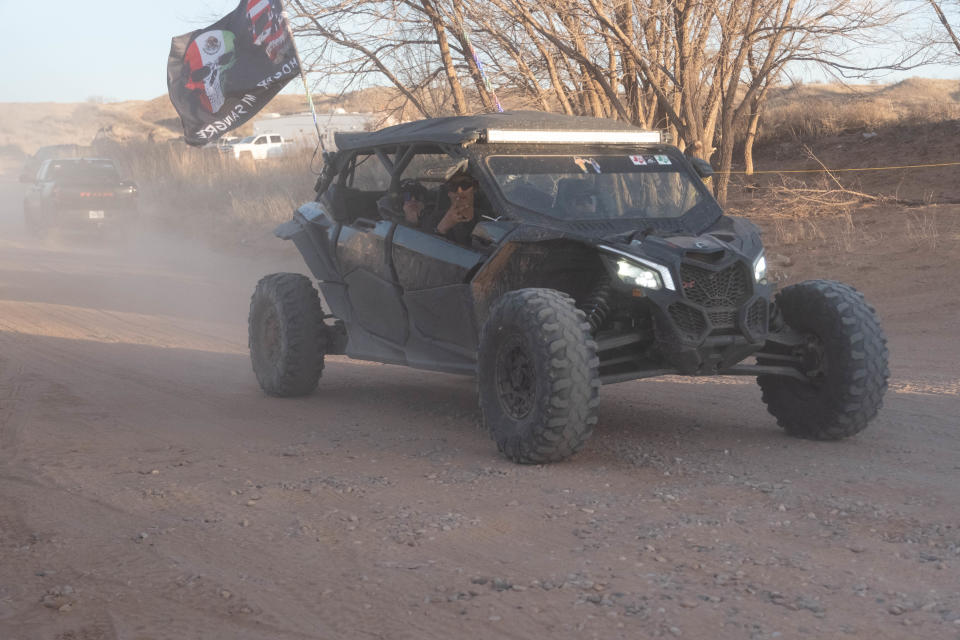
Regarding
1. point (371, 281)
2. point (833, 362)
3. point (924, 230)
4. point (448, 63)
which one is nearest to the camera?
point (833, 362)

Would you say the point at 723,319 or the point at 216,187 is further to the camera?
the point at 216,187

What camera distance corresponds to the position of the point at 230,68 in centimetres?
1470

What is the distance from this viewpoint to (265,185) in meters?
28.5

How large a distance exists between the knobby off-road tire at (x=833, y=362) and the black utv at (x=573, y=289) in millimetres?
10

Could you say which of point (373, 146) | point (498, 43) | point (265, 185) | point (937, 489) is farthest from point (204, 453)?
point (265, 185)

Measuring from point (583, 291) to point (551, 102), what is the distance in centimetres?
963

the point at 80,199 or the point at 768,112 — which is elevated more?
the point at 768,112

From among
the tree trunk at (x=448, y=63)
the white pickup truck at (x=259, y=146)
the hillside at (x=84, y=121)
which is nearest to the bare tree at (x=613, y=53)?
the tree trunk at (x=448, y=63)

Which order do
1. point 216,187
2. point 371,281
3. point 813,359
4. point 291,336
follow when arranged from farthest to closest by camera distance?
point 216,187 < point 291,336 < point 371,281 < point 813,359

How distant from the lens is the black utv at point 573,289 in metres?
5.69

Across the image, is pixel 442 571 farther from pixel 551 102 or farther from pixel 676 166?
pixel 551 102

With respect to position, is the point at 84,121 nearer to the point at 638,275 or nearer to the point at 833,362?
the point at 638,275

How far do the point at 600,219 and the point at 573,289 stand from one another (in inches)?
17.5

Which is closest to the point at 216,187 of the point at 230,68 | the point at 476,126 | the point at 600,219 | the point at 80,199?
the point at 80,199
